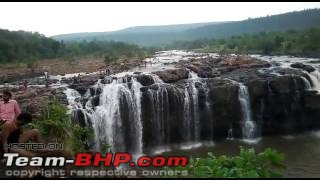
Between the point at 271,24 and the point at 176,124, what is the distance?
97214 mm

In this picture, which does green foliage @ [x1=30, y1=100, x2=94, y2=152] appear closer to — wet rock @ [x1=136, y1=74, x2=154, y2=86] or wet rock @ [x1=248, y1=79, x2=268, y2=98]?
wet rock @ [x1=136, y1=74, x2=154, y2=86]

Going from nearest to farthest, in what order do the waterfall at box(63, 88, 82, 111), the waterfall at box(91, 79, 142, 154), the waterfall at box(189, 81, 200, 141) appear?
the waterfall at box(63, 88, 82, 111) < the waterfall at box(91, 79, 142, 154) < the waterfall at box(189, 81, 200, 141)

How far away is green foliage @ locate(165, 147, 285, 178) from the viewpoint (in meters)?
6.66

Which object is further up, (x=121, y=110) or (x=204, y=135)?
(x=121, y=110)

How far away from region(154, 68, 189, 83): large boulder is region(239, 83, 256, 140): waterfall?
3.43m

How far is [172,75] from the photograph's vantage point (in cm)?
2517

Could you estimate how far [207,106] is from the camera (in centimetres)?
2428

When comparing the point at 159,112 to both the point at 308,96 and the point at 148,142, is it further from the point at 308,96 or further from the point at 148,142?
the point at 308,96

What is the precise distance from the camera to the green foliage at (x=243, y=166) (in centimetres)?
666

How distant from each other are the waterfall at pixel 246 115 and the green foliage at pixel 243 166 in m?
17.9

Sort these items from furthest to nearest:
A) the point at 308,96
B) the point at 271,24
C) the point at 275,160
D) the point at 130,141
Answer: the point at 271,24, the point at 308,96, the point at 130,141, the point at 275,160

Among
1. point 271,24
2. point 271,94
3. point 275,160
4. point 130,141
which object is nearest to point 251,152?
point 275,160

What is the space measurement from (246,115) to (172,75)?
483 centimetres

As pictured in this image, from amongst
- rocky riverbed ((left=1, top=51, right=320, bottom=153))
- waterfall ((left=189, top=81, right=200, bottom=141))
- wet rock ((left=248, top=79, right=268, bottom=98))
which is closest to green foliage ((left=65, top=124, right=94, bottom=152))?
rocky riverbed ((left=1, top=51, right=320, bottom=153))
